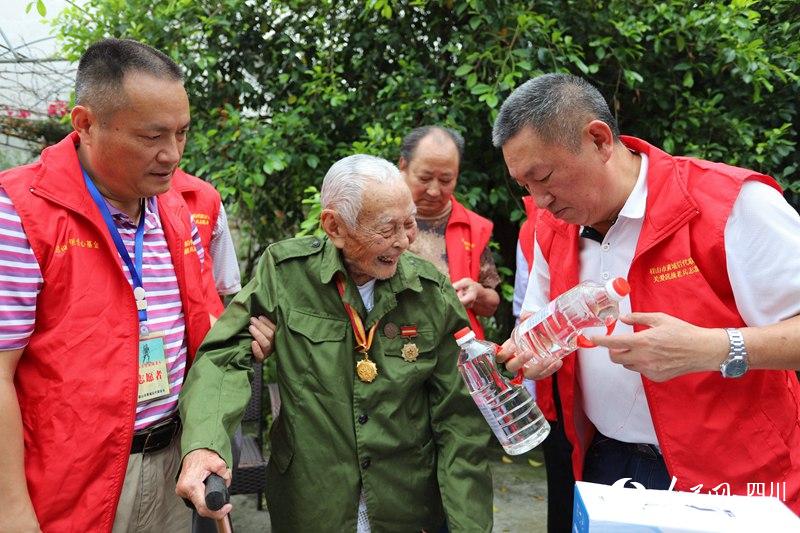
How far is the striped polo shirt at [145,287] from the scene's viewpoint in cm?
170

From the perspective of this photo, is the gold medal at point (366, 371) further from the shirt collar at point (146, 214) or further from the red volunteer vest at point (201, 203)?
the red volunteer vest at point (201, 203)

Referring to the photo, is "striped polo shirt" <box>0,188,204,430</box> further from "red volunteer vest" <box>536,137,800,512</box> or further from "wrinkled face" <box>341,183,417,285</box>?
"red volunteer vest" <box>536,137,800,512</box>

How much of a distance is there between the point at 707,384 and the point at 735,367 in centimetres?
19

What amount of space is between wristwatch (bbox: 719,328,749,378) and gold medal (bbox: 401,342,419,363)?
2.90 ft

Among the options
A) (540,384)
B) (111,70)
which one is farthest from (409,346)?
(111,70)

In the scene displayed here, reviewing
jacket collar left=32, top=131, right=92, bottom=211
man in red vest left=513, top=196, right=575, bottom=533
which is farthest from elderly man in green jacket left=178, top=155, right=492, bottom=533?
jacket collar left=32, top=131, right=92, bottom=211

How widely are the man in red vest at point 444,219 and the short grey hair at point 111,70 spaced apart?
154 cm

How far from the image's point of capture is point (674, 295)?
1878mm

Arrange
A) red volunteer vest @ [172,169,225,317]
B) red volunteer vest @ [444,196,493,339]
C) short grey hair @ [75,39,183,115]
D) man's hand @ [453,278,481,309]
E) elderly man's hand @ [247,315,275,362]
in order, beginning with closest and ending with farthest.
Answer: short grey hair @ [75,39,183,115] < elderly man's hand @ [247,315,275,362] < red volunteer vest @ [172,169,225,317] < man's hand @ [453,278,481,309] < red volunteer vest @ [444,196,493,339]

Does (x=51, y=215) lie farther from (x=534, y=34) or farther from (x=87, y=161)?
(x=534, y=34)

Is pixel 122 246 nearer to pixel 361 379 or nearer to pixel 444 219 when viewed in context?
pixel 361 379

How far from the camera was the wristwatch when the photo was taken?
169cm

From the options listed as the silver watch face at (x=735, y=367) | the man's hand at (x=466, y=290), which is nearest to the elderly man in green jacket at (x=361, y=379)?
the silver watch face at (x=735, y=367)

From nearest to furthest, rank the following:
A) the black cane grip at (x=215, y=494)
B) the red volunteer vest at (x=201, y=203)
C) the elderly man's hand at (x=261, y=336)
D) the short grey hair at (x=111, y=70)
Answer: the black cane grip at (x=215, y=494) → the short grey hair at (x=111, y=70) → the elderly man's hand at (x=261, y=336) → the red volunteer vest at (x=201, y=203)
